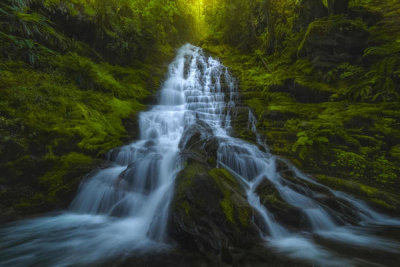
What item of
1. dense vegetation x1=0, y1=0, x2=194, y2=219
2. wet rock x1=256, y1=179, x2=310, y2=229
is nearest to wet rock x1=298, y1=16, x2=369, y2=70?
wet rock x1=256, y1=179, x2=310, y2=229

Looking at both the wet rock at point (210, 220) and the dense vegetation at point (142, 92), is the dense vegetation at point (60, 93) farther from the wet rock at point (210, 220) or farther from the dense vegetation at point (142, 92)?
the wet rock at point (210, 220)

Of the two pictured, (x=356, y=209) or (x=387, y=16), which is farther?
(x=387, y=16)

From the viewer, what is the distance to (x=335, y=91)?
24.3ft

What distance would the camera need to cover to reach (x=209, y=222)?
2951 millimetres

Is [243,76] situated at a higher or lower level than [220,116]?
higher

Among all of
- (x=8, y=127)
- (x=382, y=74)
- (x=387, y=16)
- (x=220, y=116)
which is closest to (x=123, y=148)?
(x=8, y=127)

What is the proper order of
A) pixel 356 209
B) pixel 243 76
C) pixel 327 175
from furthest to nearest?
pixel 243 76
pixel 327 175
pixel 356 209

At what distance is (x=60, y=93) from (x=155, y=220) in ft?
17.2

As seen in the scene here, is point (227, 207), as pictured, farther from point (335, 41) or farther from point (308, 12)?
point (308, 12)

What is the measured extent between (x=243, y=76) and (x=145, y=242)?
467 inches

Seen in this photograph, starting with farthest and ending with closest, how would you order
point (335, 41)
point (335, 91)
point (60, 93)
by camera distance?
point (335, 41) < point (335, 91) < point (60, 93)

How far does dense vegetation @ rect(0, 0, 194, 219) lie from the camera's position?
424 cm

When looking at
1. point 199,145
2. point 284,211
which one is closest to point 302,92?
point 199,145

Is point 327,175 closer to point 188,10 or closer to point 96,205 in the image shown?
point 96,205
